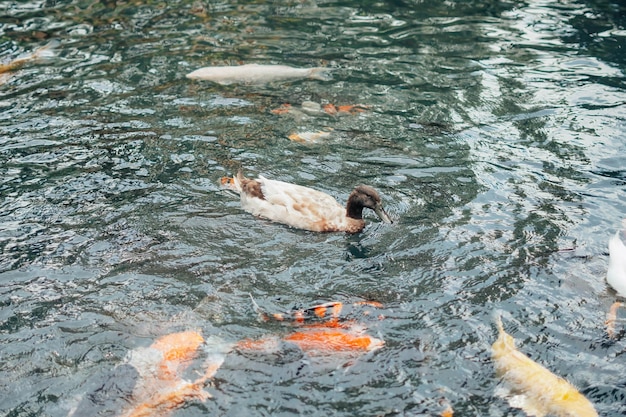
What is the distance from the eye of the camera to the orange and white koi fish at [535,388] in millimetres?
5355

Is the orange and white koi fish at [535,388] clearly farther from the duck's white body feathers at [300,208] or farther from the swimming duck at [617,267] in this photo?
the duck's white body feathers at [300,208]

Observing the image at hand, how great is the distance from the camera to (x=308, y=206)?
26.8 ft

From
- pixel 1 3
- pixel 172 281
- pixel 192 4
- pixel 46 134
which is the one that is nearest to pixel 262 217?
pixel 172 281

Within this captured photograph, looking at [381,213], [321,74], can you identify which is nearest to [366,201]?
[381,213]

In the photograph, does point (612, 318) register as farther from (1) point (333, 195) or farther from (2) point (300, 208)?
(1) point (333, 195)

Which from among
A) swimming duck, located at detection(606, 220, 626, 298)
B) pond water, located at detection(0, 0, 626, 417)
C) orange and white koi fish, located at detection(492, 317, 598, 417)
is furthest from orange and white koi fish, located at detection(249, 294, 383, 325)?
swimming duck, located at detection(606, 220, 626, 298)

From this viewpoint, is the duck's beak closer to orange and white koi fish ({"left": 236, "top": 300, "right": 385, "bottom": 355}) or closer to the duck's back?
the duck's back

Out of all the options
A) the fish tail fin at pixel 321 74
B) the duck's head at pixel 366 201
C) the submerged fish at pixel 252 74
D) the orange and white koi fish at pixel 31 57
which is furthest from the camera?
the orange and white koi fish at pixel 31 57

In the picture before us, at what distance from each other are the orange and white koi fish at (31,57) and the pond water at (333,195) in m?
0.19

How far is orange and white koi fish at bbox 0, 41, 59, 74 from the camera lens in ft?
41.1

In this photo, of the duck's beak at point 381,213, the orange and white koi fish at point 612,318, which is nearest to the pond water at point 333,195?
the orange and white koi fish at point 612,318

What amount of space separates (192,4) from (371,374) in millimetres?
12524

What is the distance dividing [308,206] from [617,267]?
3221mm

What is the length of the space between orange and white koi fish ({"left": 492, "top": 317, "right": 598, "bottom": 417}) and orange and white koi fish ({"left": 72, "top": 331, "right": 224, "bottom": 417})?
2.27m
